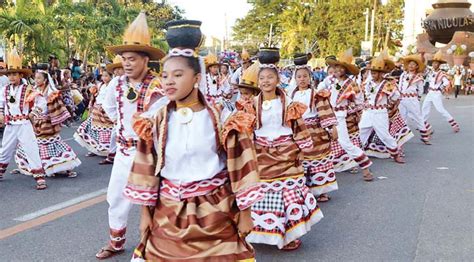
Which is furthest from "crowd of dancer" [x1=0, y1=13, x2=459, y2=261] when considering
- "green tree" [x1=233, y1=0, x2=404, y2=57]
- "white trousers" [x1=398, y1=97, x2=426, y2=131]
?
"green tree" [x1=233, y1=0, x2=404, y2=57]

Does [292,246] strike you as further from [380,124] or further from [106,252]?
[380,124]

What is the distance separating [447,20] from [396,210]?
30912mm

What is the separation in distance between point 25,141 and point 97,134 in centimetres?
270

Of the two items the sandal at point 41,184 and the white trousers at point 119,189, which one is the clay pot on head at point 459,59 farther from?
the white trousers at point 119,189

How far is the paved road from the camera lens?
4.95m

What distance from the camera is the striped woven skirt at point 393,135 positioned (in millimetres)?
9945

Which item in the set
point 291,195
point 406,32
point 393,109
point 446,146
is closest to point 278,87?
point 291,195

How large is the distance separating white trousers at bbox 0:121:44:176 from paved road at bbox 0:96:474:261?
0.40 m

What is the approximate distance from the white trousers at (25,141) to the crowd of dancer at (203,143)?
1 cm

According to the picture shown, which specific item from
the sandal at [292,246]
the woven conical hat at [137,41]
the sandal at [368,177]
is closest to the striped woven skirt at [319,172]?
the sandal at [368,177]

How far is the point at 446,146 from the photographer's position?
1130 cm

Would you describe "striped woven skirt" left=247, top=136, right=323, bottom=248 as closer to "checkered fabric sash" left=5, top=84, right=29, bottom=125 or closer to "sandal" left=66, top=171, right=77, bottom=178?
"checkered fabric sash" left=5, top=84, right=29, bottom=125

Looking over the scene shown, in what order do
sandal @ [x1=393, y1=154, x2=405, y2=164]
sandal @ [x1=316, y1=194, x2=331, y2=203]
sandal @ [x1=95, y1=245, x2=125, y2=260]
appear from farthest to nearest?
sandal @ [x1=393, y1=154, x2=405, y2=164], sandal @ [x1=316, y1=194, x2=331, y2=203], sandal @ [x1=95, y1=245, x2=125, y2=260]

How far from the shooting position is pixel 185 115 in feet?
10.9
